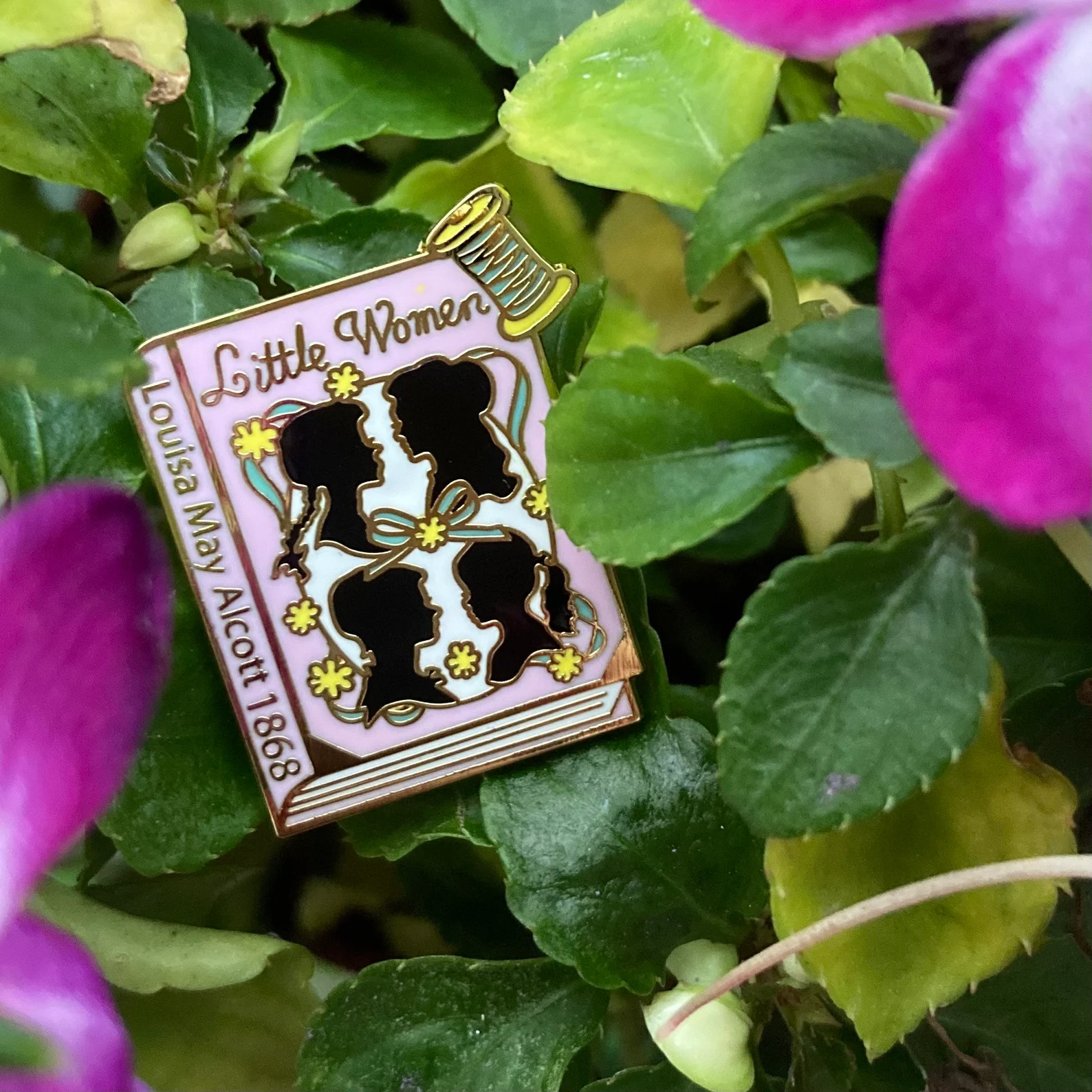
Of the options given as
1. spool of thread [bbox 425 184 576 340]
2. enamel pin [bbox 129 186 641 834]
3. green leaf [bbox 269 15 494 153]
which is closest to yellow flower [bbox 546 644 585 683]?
enamel pin [bbox 129 186 641 834]

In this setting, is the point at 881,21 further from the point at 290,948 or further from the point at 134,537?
the point at 290,948

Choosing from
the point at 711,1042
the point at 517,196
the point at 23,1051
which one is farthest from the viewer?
the point at 517,196

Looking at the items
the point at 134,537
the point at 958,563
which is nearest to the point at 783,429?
the point at 958,563

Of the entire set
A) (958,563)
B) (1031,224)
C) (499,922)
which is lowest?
(499,922)

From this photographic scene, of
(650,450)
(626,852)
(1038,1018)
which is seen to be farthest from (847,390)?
(1038,1018)

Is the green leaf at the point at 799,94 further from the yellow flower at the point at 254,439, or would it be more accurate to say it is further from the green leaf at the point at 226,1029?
the green leaf at the point at 226,1029

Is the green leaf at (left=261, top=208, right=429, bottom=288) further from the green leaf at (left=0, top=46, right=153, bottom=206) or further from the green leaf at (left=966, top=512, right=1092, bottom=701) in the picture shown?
A: the green leaf at (left=966, top=512, right=1092, bottom=701)

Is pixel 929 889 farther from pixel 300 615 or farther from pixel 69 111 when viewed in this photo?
pixel 69 111
